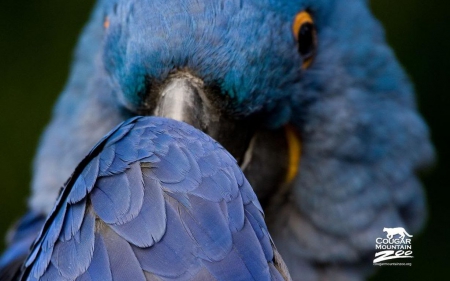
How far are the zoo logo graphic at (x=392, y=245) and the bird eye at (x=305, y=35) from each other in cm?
38

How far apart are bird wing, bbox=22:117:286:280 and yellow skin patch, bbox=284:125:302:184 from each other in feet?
1.22

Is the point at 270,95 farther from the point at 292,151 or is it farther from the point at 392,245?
the point at 392,245

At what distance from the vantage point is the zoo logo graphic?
146 centimetres

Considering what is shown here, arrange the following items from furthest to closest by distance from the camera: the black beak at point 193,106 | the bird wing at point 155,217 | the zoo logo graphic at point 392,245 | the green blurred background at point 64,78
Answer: the green blurred background at point 64,78 < the zoo logo graphic at point 392,245 < the black beak at point 193,106 < the bird wing at point 155,217

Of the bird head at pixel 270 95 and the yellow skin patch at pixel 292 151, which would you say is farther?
the yellow skin patch at pixel 292 151

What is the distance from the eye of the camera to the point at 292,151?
138 cm

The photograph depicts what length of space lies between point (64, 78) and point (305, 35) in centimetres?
133

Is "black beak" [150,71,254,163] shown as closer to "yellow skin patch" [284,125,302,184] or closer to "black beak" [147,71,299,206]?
"black beak" [147,71,299,206]

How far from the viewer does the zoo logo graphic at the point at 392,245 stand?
146 centimetres

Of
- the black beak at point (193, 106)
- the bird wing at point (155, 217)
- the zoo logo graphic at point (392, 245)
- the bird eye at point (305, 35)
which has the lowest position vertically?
the bird wing at point (155, 217)

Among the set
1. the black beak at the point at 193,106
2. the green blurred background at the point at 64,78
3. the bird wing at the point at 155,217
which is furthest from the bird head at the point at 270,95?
the green blurred background at the point at 64,78

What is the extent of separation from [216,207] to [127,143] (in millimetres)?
155

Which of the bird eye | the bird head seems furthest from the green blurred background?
the bird eye

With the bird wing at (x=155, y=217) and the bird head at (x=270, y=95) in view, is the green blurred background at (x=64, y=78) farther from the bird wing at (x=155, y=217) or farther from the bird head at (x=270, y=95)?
the bird wing at (x=155, y=217)
